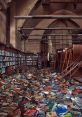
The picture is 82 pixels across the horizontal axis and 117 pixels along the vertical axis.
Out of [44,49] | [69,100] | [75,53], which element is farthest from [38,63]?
[69,100]

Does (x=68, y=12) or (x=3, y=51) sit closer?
(x=3, y=51)

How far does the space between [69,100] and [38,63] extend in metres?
19.4

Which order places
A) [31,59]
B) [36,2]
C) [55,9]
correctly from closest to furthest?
[36,2] < [31,59] < [55,9]

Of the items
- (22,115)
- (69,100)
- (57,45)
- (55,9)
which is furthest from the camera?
(57,45)

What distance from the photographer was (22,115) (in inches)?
200

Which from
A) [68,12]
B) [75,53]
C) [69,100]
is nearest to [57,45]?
[68,12]

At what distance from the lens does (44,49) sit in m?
30.9

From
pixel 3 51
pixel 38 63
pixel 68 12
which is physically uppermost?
pixel 68 12

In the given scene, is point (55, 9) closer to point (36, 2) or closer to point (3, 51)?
point (36, 2)

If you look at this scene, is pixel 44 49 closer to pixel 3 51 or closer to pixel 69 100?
pixel 3 51

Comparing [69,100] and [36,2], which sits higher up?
[36,2]

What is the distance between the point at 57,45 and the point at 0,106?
27.2m

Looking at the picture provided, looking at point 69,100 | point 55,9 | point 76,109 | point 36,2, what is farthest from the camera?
point 55,9

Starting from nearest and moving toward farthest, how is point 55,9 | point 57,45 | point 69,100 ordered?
point 69,100
point 55,9
point 57,45
